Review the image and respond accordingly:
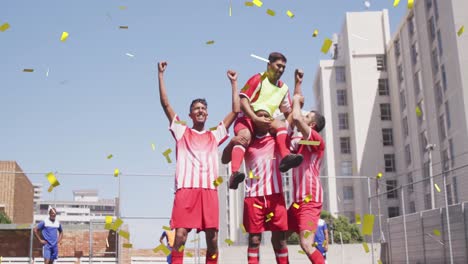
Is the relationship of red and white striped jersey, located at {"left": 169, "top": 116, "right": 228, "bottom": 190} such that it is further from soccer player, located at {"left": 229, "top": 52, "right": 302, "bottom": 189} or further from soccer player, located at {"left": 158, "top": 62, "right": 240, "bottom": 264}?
soccer player, located at {"left": 229, "top": 52, "right": 302, "bottom": 189}

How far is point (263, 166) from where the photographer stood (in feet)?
17.5

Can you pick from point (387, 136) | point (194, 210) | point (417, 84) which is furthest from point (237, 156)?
point (387, 136)

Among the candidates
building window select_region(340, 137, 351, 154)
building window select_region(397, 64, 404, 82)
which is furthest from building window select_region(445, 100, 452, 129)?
building window select_region(340, 137, 351, 154)

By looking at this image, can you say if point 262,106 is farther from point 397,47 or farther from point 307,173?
point 397,47

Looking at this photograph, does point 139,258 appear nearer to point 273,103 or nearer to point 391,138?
point 273,103

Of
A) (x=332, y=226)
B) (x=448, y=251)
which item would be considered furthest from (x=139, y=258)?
(x=332, y=226)

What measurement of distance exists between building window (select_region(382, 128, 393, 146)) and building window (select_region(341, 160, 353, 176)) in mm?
3876

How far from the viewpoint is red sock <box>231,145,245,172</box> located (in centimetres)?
511

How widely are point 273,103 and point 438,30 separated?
119 ft

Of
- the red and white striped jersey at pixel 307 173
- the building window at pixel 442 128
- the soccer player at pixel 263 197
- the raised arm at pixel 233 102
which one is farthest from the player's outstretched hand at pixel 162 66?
the building window at pixel 442 128

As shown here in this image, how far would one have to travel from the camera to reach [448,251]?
42.7ft

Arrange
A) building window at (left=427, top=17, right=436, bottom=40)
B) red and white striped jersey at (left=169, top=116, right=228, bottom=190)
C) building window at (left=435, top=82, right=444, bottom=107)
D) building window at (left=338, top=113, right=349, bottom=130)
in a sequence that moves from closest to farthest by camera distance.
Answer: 1. red and white striped jersey at (left=169, top=116, right=228, bottom=190)
2. building window at (left=435, top=82, right=444, bottom=107)
3. building window at (left=427, top=17, right=436, bottom=40)
4. building window at (left=338, top=113, right=349, bottom=130)

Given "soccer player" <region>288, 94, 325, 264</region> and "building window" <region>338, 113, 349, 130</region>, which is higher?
"building window" <region>338, 113, 349, 130</region>

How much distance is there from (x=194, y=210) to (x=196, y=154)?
1.67 feet
